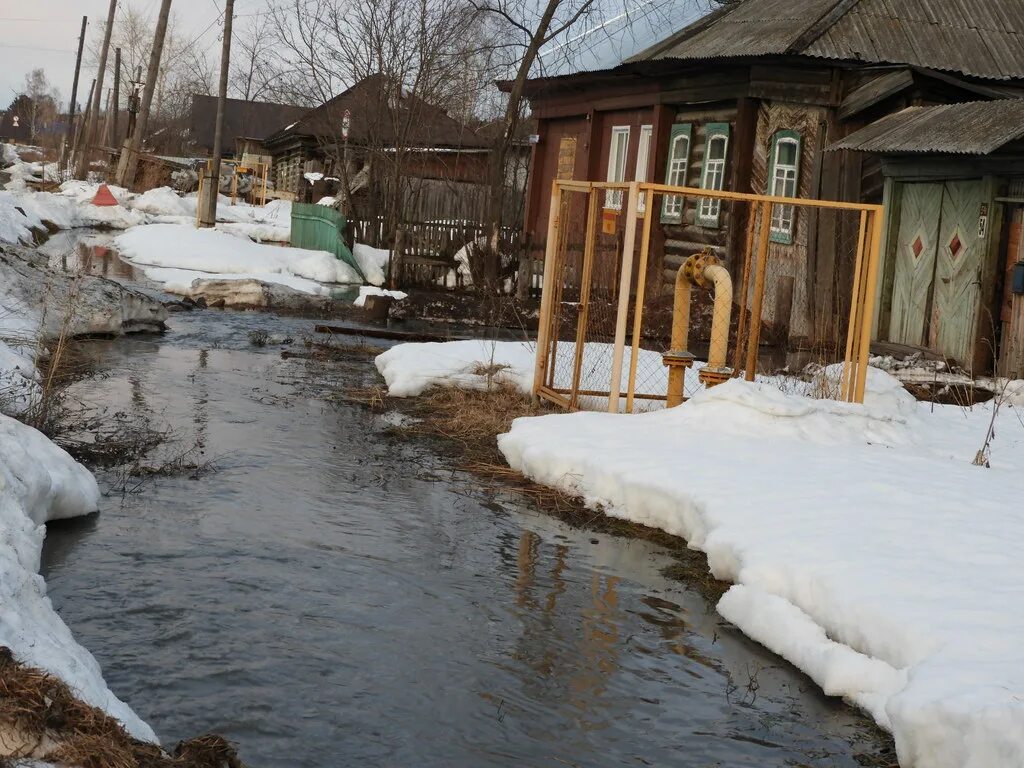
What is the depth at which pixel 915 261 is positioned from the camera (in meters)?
15.7

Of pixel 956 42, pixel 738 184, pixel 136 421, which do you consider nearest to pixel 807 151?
pixel 738 184

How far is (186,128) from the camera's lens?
8112cm

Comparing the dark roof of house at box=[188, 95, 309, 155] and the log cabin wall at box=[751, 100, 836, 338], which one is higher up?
the dark roof of house at box=[188, 95, 309, 155]

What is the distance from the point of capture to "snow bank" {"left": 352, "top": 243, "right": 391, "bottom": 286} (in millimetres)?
22819

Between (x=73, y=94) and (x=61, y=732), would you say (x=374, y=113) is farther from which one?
(x=73, y=94)

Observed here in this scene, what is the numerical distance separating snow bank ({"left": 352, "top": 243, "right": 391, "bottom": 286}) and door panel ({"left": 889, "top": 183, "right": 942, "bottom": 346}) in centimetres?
960

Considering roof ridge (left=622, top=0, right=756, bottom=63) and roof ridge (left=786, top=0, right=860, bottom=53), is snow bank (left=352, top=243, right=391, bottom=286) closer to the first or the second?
roof ridge (left=622, top=0, right=756, bottom=63)

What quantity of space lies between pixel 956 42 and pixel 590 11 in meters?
7.33

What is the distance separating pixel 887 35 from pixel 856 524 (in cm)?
1351

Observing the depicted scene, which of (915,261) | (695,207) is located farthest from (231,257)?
(915,261)

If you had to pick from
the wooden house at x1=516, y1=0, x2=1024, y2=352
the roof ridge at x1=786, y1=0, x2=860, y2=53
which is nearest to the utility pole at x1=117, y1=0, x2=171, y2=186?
the wooden house at x1=516, y1=0, x2=1024, y2=352

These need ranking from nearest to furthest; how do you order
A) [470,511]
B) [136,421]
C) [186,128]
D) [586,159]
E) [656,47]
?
[470,511] → [136,421] → [656,47] → [586,159] → [186,128]

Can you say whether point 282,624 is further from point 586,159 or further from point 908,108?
point 586,159

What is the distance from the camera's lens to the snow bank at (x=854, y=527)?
466 cm
